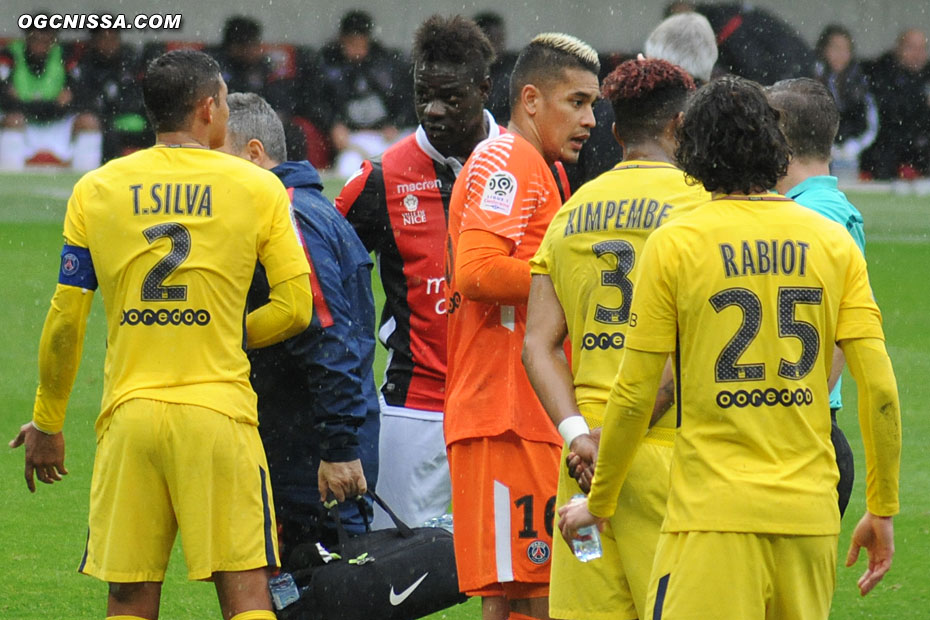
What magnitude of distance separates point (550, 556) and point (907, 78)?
1903 cm

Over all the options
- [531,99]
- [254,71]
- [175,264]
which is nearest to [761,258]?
[531,99]

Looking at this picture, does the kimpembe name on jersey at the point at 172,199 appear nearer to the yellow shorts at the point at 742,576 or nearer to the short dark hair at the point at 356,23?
the yellow shorts at the point at 742,576

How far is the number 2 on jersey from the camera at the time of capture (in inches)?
154

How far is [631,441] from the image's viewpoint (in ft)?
10.1

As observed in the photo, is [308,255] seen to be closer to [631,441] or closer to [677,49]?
[631,441]

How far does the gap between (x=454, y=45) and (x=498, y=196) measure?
1354 mm

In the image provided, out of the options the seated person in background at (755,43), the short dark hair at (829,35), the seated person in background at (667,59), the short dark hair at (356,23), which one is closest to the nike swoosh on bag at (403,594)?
the seated person in background at (667,59)

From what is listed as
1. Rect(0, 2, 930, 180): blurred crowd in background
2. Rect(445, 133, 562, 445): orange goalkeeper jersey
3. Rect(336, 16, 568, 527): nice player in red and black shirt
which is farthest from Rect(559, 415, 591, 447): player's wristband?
Result: Rect(0, 2, 930, 180): blurred crowd in background

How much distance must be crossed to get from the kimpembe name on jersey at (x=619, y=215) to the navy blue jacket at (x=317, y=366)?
117 centimetres

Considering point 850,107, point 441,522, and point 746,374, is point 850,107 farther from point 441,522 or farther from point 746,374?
point 746,374

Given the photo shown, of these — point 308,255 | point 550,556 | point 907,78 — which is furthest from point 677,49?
point 907,78

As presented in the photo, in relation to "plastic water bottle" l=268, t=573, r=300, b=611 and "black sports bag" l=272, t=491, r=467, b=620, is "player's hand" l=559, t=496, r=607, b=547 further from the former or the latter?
"plastic water bottle" l=268, t=573, r=300, b=611

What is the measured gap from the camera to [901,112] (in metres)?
21.0

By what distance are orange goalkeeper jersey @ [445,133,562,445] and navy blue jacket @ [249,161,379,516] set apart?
1.37 ft
